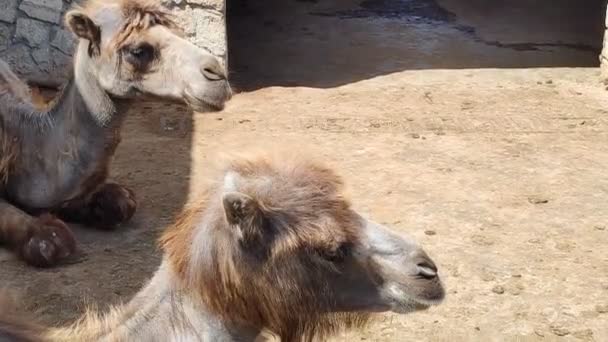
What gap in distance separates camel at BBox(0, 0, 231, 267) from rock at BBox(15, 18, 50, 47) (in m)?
2.71

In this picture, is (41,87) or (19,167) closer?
(19,167)

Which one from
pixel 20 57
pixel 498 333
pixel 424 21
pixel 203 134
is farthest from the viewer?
pixel 424 21

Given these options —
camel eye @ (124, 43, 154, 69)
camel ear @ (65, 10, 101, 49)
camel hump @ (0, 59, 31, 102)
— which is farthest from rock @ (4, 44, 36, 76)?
camel eye @ (124, 43, 154, 69)

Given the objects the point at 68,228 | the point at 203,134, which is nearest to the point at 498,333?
the point at 68,228

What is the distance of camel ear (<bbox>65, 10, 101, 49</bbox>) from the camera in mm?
5598

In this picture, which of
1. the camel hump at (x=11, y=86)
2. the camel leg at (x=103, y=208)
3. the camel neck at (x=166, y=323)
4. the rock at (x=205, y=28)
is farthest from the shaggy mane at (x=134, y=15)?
the rock at (x=205, y=28)

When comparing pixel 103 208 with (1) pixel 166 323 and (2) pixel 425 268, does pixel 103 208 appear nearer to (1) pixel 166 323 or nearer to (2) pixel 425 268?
(1) pixel 166 323

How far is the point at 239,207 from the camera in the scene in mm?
3160

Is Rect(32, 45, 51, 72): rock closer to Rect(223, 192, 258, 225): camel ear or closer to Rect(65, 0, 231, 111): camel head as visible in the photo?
Rect(65, 0, 231, 111): camel head

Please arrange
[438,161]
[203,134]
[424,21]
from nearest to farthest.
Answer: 1. [438,161]
2. [203,134]
3. [424,21]

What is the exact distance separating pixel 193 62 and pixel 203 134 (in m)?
2.24

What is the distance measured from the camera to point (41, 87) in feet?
29.2

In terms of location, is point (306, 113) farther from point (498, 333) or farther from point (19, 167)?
point (498, 333)

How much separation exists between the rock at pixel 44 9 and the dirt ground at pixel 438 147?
1162mm
